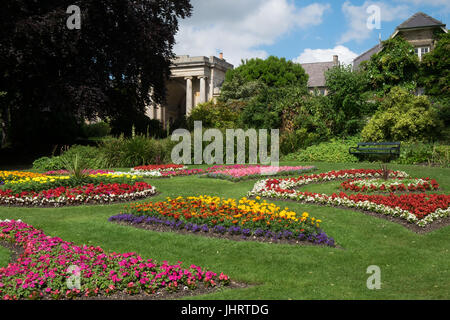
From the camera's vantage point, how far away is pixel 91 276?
5.09 metres

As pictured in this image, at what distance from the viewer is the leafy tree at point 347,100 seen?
70.6ft

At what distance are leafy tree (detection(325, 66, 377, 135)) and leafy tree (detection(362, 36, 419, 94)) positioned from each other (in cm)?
614

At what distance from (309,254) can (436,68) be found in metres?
27.1

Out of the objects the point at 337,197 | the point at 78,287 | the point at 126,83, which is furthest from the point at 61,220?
the point at 126,83

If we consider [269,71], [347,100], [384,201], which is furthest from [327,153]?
[269,71]

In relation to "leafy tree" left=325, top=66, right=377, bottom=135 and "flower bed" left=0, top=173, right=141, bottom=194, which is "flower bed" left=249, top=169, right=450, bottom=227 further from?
"leafy tree" left=325, top=66, right=377, bottom=135

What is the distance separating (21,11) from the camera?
17938mm

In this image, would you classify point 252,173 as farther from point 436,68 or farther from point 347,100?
point 436,68

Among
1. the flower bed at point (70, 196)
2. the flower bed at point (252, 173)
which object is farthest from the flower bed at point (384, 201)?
the flower bed at point (70, 196)

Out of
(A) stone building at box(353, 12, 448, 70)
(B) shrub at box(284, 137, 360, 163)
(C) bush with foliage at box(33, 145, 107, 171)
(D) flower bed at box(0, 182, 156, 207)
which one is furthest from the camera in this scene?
(A) stone building at box(353, 12, 448, 70)

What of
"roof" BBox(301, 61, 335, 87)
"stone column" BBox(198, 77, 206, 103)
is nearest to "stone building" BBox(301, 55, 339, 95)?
"roof" BBox(301, 61, 335, 87)

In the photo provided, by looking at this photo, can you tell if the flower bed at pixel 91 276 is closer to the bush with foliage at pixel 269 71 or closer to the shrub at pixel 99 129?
the shrub at pixel 99 129

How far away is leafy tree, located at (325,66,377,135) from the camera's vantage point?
2152cm
